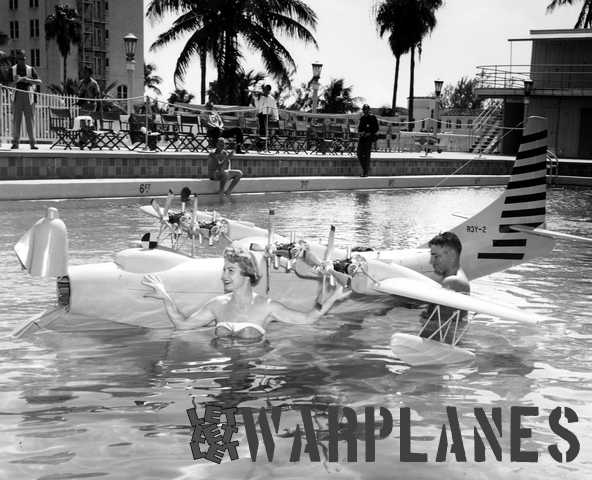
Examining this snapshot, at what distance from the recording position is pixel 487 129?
42.6 metres

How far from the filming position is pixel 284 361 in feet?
19.6

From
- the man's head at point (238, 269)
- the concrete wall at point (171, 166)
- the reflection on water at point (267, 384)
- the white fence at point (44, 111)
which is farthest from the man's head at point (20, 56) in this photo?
the man's head at point (238, 269)

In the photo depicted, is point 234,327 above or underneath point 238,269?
underneath

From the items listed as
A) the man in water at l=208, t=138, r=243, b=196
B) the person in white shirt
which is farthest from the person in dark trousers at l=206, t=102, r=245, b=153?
the man in water at l=208, t=138, r=243, b=196

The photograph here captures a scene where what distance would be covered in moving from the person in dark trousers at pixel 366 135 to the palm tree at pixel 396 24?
27.0 m

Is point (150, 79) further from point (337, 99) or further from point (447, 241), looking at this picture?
point (447, 241)

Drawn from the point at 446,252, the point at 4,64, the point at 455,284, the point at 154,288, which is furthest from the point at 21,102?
the point at 4,64

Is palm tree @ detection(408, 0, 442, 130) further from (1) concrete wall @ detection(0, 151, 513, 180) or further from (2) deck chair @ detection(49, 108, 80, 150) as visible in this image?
(2) deck chair @ detection(49, 108, 80, 150)

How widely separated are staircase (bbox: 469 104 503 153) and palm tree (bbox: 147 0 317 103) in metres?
9.59

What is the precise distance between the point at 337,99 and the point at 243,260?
56660 millimetres

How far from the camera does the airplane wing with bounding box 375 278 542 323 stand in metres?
5.29

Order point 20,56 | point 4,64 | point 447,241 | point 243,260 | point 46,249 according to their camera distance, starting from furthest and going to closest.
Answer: point 4,64 < point 20,56 < point 447,241 < point 243,260 < point 46,249

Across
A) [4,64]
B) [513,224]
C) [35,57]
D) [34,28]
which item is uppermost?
[34,28]

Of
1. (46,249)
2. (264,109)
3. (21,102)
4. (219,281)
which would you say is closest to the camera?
(46,249)
